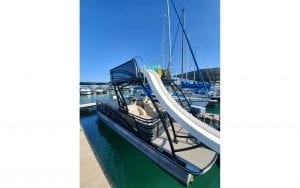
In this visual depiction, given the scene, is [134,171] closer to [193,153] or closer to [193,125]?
[193,153]

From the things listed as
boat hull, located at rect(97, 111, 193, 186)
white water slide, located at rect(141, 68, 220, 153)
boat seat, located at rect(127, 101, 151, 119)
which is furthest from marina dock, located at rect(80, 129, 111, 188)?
boat seat, located at rect(127, 101, 151, 119)

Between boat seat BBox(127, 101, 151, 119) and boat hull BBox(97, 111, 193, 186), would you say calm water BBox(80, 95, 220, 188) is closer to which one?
boat hull BBox(97, 111, 193, 186)

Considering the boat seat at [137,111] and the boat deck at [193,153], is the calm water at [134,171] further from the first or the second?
the boat seat at [137,111]

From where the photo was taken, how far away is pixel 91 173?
8.81 feet

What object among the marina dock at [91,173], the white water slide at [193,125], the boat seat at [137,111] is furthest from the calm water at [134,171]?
the white water slide at [193,125]

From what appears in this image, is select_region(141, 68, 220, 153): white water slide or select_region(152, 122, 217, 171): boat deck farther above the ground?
select_region(141, 68, 220, 153): white water slide

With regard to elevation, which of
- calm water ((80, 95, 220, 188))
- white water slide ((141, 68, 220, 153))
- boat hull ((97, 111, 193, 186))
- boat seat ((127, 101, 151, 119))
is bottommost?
calm water ((80, 95, 220, 188))

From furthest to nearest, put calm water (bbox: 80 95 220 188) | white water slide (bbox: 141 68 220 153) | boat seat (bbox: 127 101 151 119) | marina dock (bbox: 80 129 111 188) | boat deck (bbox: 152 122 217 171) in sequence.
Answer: boat seat (bbox: 127 101 151 119)
calm water (bbox: 80 95 220 188)
boat deck (bbox: 152 122 217 171)
marina dock (bbox: 80 129 111 188)
white water slide (bbox: 141 68 220 153)

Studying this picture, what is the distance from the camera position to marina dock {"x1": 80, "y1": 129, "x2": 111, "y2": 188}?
2.42 meters

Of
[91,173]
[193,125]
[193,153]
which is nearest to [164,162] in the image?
[193,153]

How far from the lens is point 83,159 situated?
318cm
